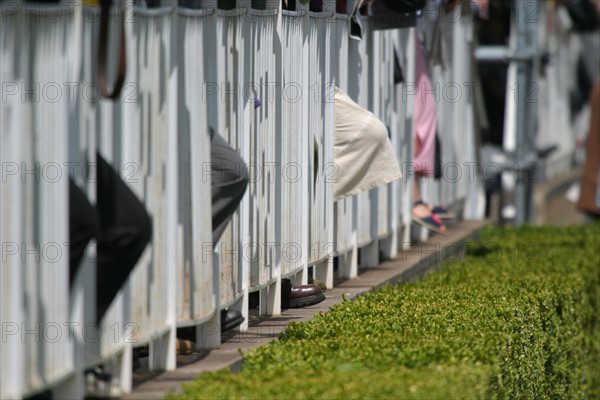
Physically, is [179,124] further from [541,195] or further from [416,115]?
[541,195]

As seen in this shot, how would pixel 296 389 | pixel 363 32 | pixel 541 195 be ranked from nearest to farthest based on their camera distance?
1. pixel 296 389
2. pixel 363 32
3. pixel 541 195

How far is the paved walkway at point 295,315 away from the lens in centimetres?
596

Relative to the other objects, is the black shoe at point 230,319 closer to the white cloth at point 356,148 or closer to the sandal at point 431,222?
the white cloth at point 356,148

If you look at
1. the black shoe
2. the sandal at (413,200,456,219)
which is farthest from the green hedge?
the sandal at (413,200,456,219)

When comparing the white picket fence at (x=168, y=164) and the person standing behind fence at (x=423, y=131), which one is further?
the person standing behind fence at (x=423, y=131)

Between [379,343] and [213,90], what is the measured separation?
128 cm

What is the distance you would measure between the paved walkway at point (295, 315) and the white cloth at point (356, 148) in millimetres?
657

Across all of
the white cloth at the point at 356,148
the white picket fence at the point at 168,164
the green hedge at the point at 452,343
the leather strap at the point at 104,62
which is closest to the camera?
the white picket fence at the point at 168,164

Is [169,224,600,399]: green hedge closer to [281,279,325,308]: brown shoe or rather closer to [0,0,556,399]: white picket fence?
[281,279,325,308]: brown shoe

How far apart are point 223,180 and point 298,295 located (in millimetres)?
1764

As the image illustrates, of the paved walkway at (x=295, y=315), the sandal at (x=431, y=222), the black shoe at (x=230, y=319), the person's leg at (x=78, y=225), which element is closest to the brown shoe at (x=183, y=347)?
the paved walkway at (x=295, y=315)

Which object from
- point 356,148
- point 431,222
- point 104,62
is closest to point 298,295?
point 356,148

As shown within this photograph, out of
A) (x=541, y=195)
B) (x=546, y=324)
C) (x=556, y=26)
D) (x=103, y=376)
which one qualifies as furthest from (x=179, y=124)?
(x=556, y=26)

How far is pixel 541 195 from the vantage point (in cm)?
2317
